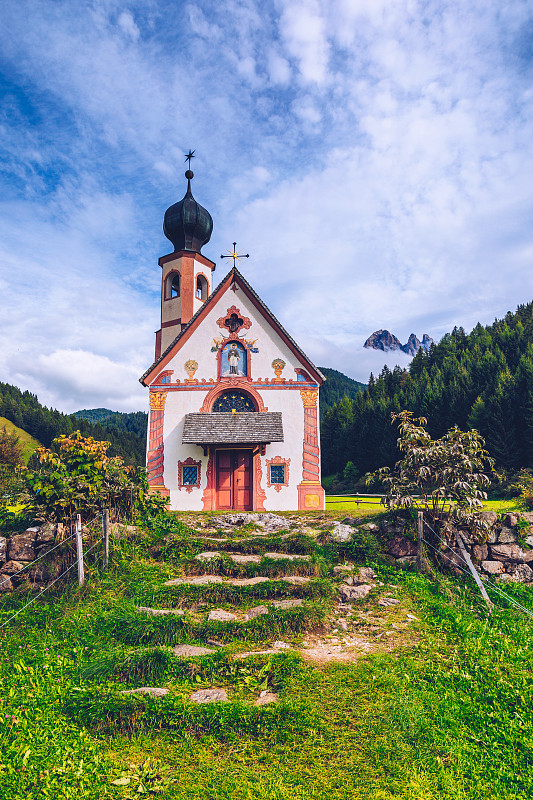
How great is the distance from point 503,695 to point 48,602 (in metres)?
7.91

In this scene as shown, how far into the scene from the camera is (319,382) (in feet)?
70.5

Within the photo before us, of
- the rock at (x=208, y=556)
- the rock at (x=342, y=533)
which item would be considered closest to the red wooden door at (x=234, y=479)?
the rock at (x=342, y=533)

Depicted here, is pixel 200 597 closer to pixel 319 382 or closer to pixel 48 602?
pixel 48 602

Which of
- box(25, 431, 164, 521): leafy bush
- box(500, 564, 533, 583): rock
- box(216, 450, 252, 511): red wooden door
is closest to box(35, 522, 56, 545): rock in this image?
box(25, 431, 164, 521): leafy bush

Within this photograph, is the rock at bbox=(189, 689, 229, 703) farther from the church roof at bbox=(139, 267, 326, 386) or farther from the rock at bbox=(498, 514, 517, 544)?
the church roof at bbox=(139, 267, 326, 386)

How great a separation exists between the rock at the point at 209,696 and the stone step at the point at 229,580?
370 cm

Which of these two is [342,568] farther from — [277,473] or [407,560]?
[277,473]

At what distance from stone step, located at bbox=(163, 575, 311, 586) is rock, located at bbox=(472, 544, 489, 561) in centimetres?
407

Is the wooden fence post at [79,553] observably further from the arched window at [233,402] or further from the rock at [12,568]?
the arched window at [233,402]

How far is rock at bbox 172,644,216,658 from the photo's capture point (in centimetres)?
755

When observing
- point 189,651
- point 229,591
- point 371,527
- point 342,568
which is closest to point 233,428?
point 371,527

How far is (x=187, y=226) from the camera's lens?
28.8 m

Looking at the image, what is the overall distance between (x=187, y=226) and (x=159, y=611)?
79.2 ft

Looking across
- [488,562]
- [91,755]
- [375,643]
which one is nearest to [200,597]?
[375,643]
